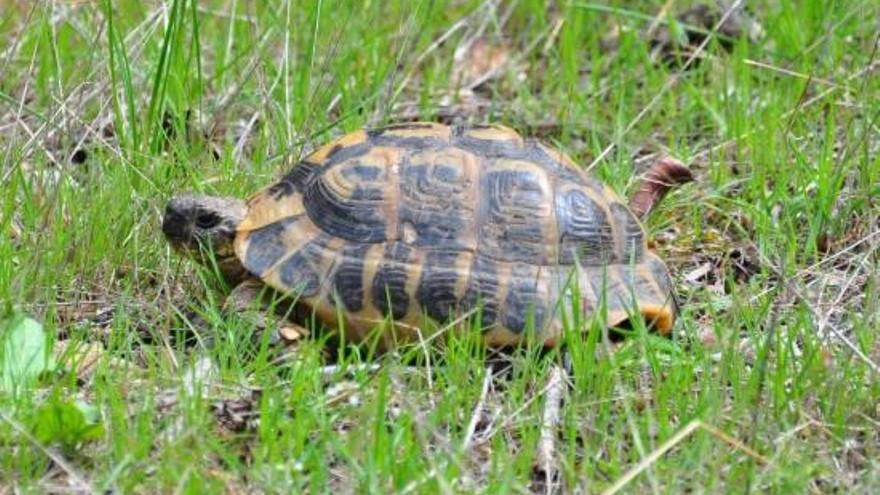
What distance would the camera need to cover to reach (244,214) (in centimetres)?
431

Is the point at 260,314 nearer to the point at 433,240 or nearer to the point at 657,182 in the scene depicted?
the point at 433,240

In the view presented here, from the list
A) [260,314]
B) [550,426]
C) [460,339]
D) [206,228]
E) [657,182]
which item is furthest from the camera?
[657,182]

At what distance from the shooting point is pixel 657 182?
15.6ft

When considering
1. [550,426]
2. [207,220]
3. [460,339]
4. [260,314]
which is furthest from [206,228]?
[550,426]

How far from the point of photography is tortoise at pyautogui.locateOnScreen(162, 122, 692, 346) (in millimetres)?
4051

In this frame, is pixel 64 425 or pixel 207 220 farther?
pixel 207 220

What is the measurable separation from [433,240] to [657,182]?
963mm

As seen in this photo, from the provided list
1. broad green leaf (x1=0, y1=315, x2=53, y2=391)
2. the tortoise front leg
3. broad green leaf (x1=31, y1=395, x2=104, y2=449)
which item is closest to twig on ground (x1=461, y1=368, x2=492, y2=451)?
the tortoise front leg

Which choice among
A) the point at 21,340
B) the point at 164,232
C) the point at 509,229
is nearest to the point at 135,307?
the point at 164,232

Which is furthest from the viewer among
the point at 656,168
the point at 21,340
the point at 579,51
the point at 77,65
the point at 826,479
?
the point at 579,51

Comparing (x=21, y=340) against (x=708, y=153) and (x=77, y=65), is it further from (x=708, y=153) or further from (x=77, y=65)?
(x=708, y=153)

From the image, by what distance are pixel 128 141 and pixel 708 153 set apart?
6.11 feet

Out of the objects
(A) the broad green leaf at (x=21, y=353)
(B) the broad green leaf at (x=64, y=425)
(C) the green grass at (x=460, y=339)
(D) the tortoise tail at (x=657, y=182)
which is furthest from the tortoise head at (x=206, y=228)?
(D) the tortoise tail at (x=657, y=182)

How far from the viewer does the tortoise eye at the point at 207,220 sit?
423cm
